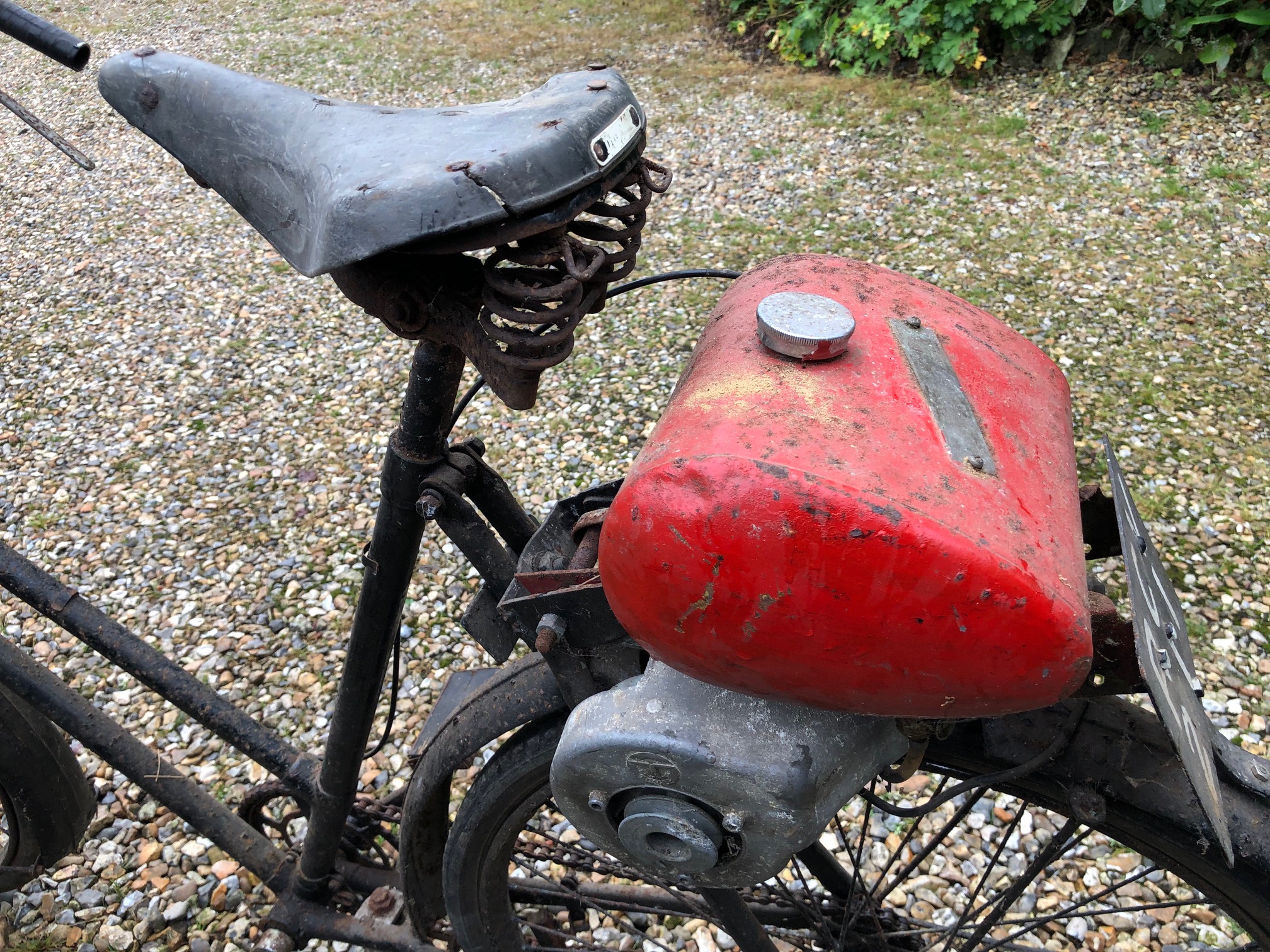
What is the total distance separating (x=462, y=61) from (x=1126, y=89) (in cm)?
453

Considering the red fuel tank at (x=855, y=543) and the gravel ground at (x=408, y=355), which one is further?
the gravel ground at (x=408, y=355)

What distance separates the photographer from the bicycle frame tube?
51.7 inches

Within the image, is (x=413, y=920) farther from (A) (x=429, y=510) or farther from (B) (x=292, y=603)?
(B) (x=292, y=603)

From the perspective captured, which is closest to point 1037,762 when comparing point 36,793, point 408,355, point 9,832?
point 36,793

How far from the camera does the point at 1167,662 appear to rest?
987mm

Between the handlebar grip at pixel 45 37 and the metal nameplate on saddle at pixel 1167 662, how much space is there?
4.58 feet

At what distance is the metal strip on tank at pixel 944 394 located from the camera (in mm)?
922

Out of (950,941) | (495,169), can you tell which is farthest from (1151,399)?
(495,169)

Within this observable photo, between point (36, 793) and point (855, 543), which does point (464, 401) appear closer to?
point (855, 543)

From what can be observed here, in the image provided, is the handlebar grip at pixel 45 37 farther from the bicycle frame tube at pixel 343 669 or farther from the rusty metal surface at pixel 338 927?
the rusty metal surface at pixel 338 927

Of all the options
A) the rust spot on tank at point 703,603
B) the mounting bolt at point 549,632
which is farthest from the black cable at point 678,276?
the rust spot on tank at point 703,603

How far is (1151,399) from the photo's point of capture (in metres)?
3.50

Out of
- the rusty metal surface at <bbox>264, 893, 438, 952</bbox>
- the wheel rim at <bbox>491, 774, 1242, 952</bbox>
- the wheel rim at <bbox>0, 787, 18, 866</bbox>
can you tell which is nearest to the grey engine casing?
the wheel rim at <bbox>491, 774, 1242, 952</bbox>

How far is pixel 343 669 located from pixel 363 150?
98 cm
